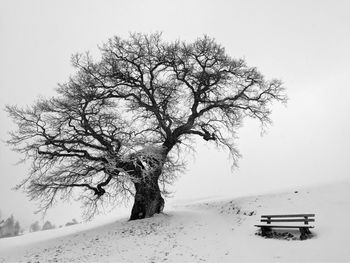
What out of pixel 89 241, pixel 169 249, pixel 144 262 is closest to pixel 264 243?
pixel 169 249

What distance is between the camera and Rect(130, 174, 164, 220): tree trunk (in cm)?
1904

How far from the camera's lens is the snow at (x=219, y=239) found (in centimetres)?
1084

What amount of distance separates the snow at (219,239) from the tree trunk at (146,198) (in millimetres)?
864

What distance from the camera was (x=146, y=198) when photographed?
19.2 metres

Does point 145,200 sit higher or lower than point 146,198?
lower

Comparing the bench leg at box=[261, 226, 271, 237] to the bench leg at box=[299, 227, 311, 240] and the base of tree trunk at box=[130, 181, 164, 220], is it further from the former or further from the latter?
the base of tree trunk at box=[130, 181, 164, 220]

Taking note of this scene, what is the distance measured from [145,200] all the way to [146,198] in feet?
0.48

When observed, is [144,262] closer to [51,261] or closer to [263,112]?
[51,261]

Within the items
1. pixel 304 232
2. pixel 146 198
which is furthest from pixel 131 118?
pixel 304 232

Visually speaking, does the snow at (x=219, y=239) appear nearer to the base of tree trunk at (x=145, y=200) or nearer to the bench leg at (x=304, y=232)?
the bench leg at (x=304, y=232)

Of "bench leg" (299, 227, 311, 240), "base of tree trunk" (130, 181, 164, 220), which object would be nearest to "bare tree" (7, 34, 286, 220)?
"base of tree trunk" (130, 181, 164, 220)

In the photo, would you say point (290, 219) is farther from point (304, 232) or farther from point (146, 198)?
point (146, 198)

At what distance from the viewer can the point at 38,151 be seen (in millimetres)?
17703

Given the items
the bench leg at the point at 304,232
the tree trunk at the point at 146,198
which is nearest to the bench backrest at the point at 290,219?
the bench leg at the point at 304,232
